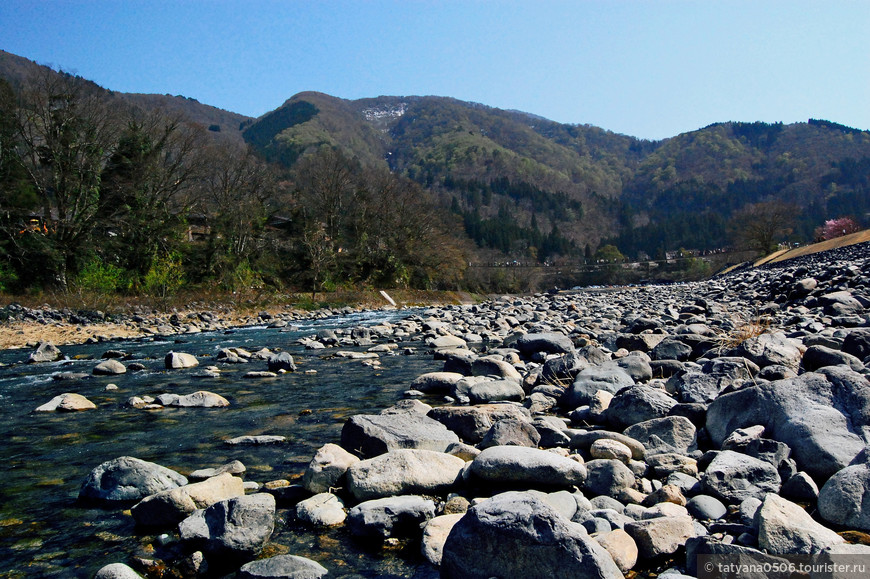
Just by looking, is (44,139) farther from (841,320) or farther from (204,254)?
(841,320)


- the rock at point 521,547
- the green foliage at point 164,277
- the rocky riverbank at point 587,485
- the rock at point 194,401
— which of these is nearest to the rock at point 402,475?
the rocky riverbank at point 587,485

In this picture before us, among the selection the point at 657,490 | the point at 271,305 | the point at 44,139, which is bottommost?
the point at 271,305

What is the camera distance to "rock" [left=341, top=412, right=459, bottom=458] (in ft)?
15.8

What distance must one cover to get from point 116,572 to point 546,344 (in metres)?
8.86

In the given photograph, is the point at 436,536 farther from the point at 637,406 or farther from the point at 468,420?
the point at 637,406

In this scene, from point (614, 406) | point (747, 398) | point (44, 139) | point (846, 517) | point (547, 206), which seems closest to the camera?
point (846, 517)

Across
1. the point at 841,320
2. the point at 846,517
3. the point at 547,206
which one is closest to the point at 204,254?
the point at 841,320

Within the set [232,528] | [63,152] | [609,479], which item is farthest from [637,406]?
[63,152]

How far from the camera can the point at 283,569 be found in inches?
116

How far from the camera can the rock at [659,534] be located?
115 inches

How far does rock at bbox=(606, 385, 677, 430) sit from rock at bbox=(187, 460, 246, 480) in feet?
12.1

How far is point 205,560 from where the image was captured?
3195mm

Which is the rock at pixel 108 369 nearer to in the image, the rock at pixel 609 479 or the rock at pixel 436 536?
the rock at pixel 436 536

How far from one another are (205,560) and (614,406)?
157 inches
